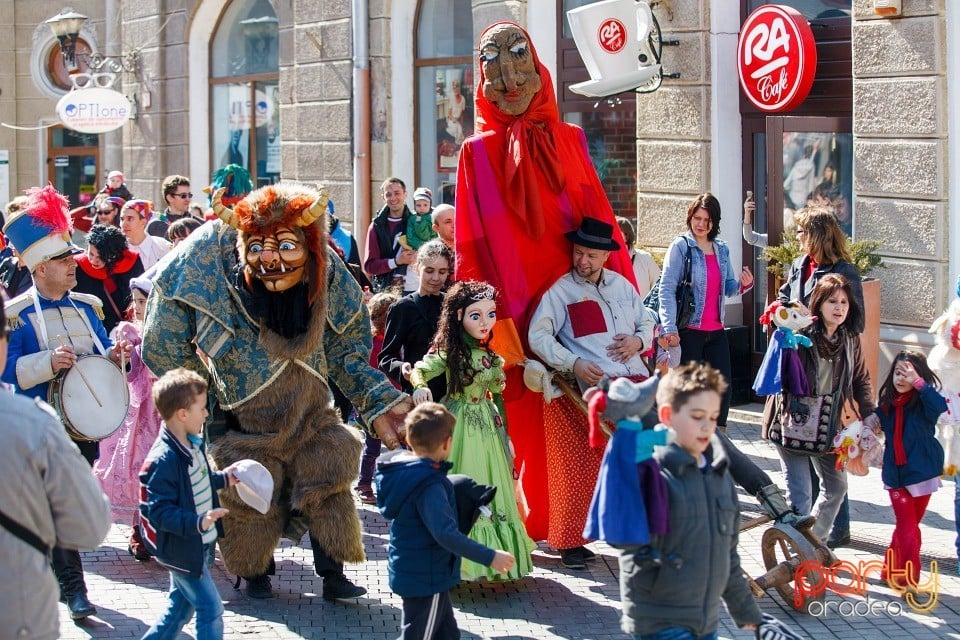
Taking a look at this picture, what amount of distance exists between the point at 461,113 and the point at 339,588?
8.98m

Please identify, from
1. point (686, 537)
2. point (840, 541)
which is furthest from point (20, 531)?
point (840, 541)

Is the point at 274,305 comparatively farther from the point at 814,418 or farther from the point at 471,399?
the point at 814,418

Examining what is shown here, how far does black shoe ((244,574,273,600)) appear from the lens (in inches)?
258

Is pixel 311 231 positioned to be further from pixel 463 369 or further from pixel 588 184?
pixel 588 184

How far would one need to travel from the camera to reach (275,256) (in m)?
6.22

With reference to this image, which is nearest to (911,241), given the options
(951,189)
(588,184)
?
(951,189)

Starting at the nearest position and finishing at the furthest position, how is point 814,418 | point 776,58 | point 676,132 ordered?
1. point 814,418
2. point 776,58
3. point 676,132

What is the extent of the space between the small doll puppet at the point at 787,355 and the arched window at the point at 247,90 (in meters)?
11.0

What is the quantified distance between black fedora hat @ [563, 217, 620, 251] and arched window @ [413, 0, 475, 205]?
7652mm

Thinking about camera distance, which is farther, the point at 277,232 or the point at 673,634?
the point at 277,232

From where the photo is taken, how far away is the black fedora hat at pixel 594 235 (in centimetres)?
698

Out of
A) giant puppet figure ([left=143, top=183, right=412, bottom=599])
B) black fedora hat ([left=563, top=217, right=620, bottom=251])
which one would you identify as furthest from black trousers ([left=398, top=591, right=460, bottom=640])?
black fedora hat ([left=563, top=217, right=620, bottom=251])

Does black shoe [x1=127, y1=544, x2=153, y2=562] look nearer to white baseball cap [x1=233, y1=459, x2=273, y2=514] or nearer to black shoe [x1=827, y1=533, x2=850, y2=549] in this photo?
white baseball cap [x1=233, y1=459, x2=273, y2=514]

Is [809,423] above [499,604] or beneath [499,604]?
above
